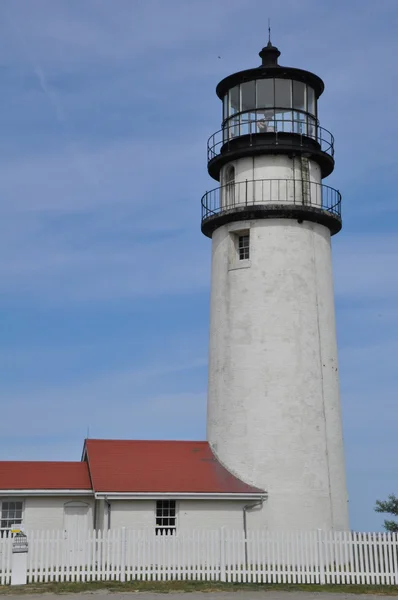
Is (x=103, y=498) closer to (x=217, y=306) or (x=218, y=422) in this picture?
(x=218, y=422)

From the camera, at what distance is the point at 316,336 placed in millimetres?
26031

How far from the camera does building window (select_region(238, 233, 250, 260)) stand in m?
26.8

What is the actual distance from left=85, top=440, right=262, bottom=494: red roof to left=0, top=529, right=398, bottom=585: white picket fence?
1664 mm

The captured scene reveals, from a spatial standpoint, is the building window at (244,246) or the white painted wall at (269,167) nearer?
the white painted wall at (269,167)

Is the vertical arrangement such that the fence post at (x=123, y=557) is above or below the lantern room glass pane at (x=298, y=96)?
below

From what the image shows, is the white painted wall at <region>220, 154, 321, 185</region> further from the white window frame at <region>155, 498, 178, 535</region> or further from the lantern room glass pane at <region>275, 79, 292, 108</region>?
the white window frame at <region>155, 498, 178, 535</region>

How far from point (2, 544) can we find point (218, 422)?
7439mm

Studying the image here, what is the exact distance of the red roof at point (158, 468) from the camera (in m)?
23.7

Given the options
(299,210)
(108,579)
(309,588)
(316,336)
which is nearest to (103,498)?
(108,579)

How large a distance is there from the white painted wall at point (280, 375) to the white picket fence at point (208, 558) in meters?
2.63

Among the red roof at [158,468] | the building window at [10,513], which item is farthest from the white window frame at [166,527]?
the building window at [10,513]

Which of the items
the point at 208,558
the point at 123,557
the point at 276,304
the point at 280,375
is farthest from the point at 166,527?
the point at 276,304

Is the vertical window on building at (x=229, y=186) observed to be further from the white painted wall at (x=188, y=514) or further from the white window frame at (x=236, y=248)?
the white painted wall at (x=188, y=514)

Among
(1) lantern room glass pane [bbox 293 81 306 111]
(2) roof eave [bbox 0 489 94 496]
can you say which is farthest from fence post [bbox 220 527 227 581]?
(1) lantern room glass pane [bbox 293 81 306 111]
